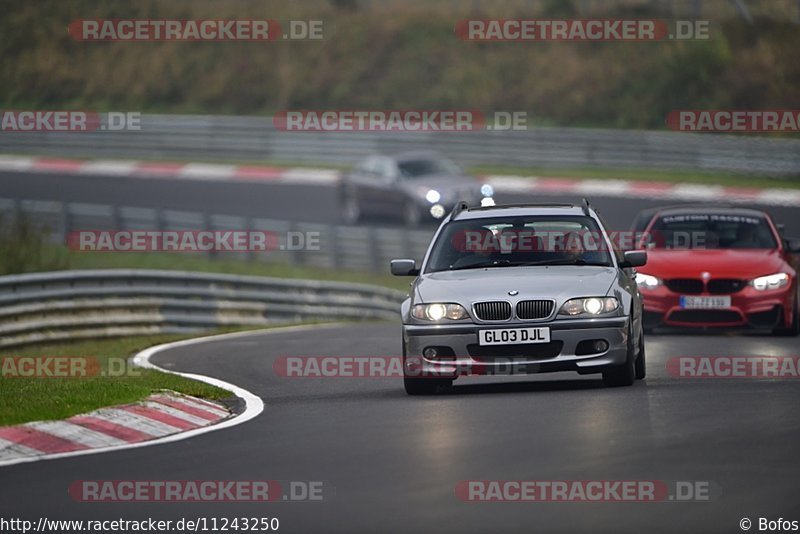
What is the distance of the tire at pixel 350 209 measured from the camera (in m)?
39.7

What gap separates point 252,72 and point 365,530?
51519 millimetres

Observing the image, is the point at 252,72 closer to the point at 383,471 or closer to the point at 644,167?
the point at 644,167

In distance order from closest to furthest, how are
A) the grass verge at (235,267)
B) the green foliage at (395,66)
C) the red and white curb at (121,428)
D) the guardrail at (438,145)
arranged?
1. the red and white curb at (121,428)
2. the grass verge at (235,267)
3. the guardrail at (438,145)
4. the green foliage at (395,66)

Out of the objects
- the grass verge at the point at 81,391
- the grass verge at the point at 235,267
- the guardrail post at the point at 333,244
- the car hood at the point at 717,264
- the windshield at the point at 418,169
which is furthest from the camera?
the windshield at the point at 418,169

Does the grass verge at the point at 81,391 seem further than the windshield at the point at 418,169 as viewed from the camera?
No

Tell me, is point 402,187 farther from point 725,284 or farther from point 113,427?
point 113,427

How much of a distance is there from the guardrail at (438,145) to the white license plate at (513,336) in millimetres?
27656

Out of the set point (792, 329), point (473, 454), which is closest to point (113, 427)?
point (473, 454)

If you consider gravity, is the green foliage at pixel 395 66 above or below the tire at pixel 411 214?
above
